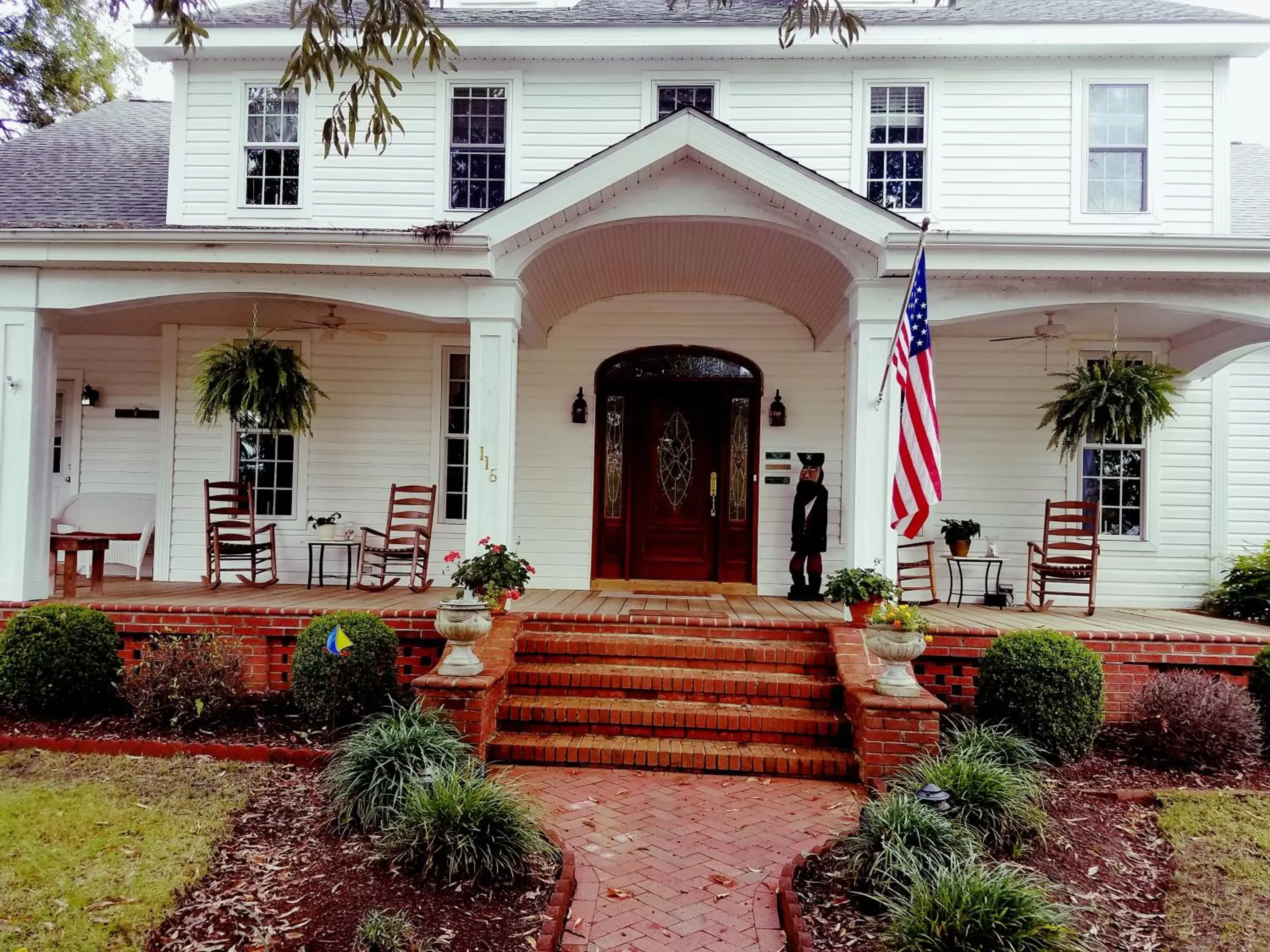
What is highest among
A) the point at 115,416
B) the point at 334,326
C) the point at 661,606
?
the point at 334,326

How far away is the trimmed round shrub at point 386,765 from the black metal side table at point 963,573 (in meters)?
5.18

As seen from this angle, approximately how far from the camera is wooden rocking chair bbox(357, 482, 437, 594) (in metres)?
7.59

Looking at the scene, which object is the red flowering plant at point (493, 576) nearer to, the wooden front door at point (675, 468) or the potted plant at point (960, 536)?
the wooden front door at point (675, 468)

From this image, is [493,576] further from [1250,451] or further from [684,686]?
[1250,451]

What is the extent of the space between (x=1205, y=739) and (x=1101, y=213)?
526 centimetres

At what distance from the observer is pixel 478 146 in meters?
8.05

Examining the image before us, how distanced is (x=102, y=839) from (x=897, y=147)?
8.28 meters

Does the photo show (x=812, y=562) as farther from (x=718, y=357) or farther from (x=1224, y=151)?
(x=1224, y=151)

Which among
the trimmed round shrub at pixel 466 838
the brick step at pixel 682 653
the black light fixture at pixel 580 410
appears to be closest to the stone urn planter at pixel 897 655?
the brick step at pixel 682 653

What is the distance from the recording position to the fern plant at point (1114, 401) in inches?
251


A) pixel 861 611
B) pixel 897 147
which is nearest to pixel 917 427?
pixel 861 611

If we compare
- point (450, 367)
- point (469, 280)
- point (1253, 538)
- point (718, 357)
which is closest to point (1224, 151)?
point (1253, 538)

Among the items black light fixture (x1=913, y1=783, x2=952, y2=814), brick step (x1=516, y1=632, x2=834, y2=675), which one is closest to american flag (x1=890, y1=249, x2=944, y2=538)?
brick step (x1=516, y1=632, x2=834, y2=675)

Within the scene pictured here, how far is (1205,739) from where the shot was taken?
15.2ft
